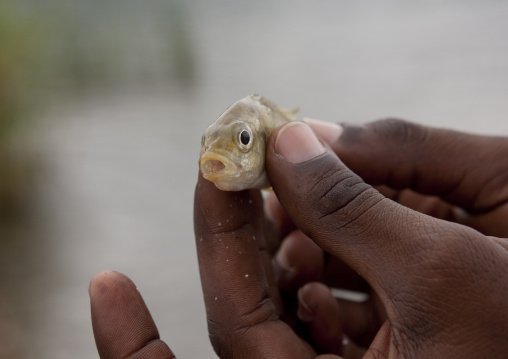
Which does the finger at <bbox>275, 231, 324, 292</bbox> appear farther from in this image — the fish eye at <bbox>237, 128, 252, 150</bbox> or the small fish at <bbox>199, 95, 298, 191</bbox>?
the fish eye at <bbox>237, 128, 252, 150</bbox>

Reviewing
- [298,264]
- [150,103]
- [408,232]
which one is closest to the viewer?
[408,232]

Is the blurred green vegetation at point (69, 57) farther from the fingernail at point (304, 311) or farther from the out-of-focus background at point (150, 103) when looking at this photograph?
the fingernail at point (304, 311)

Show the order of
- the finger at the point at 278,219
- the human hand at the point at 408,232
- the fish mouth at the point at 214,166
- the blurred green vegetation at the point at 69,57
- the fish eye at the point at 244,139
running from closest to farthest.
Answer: the human hand at the point at 408,232 → the fish mouth at the point at 214,166 → the fish eye at the point at 244,139 → the finger at the point at 278,219 → the blurred green vegetation at the point at 69,57

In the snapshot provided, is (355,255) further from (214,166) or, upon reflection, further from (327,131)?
(327,131)

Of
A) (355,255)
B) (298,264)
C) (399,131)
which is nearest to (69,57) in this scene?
(298,264)

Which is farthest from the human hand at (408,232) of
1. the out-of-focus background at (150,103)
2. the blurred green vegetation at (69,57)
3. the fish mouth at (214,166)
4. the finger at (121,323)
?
the blurred green vegetation at (69,57)

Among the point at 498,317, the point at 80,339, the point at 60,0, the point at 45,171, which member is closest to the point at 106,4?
the point at 60,0

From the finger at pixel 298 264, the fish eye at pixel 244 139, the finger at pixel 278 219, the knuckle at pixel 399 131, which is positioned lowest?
the finger at pixel 298 264

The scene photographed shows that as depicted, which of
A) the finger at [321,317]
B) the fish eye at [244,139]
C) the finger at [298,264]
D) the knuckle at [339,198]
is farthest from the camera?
the finger at [298,264]
